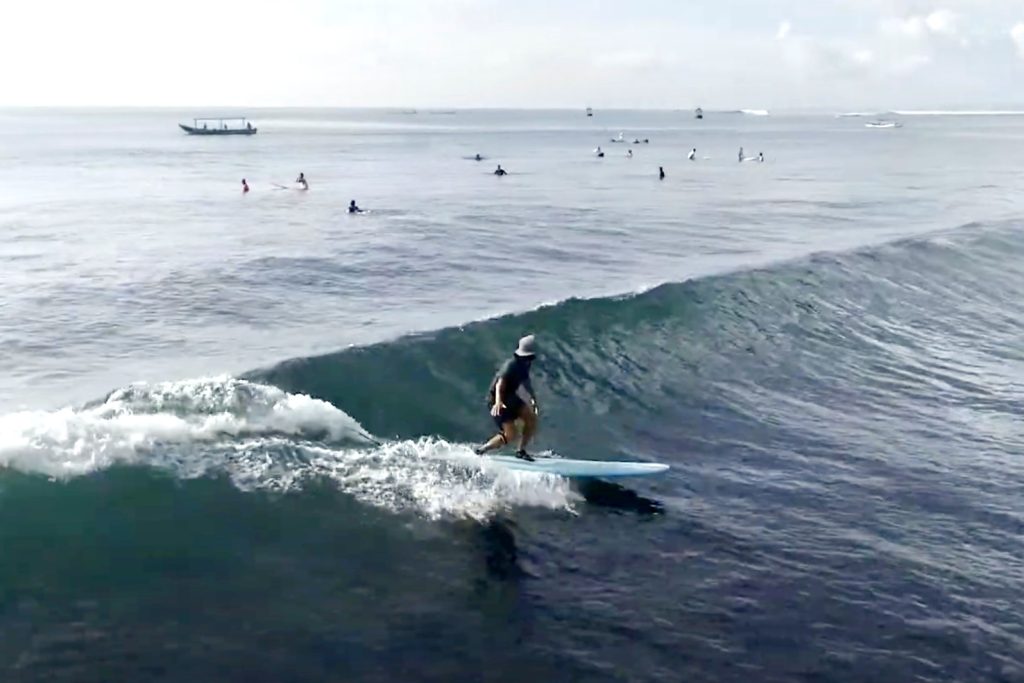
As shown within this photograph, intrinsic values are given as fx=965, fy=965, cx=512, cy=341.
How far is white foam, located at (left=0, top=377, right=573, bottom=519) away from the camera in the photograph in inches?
687

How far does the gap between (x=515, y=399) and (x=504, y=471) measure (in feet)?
4.70

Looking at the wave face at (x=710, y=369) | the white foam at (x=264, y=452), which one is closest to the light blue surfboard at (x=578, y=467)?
the white foam at (x=264, y=452)

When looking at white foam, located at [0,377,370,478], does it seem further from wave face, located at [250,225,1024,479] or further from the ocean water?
wave face, located at [250,225,1024,479]

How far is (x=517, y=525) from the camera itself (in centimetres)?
1666

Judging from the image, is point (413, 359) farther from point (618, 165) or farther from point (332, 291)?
point (618, 165)

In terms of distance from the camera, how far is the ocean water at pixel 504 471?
43.5 feet

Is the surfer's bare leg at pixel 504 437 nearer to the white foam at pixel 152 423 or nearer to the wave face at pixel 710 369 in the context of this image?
the wave face at pixel 710 369

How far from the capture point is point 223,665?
12.4 meters

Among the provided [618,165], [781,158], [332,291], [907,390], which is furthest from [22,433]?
[781,158]

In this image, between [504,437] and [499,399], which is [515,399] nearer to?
[499,399]

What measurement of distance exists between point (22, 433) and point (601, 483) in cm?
1100

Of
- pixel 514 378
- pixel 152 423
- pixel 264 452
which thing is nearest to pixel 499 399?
pixel 514 378

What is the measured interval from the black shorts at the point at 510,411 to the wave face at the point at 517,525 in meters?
1.03

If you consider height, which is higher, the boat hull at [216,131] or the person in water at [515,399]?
the boat hull at [216,131]
